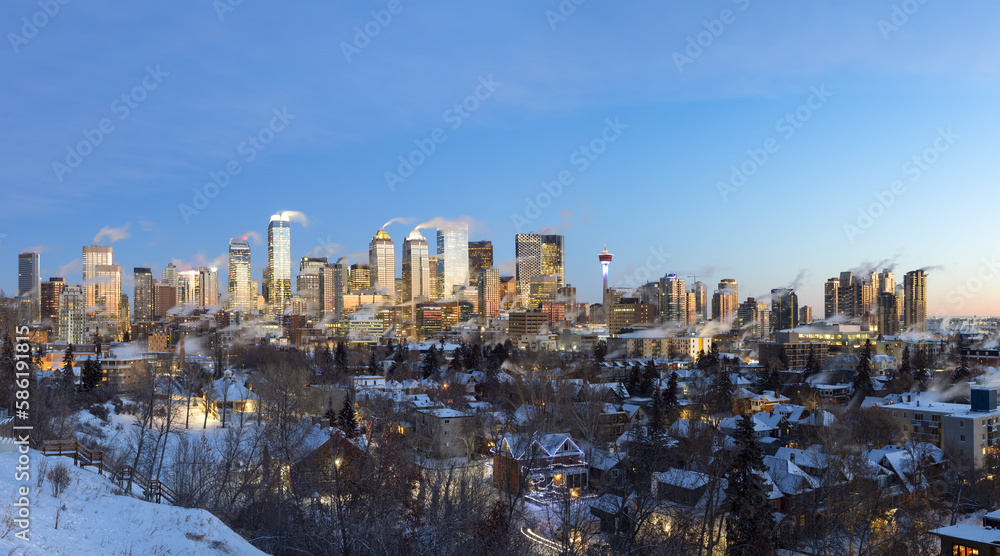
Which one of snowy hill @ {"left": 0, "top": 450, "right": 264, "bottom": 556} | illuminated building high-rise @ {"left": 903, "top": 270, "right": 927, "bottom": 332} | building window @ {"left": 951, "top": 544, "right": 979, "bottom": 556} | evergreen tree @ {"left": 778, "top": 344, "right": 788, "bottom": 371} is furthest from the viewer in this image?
illuminated building high-rise @ {"left": 903, "top": 270, "right": 927, "bottom": 332}

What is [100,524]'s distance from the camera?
438 inches

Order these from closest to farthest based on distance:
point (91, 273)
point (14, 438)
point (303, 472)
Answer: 1. point (14, 438)
2. point (303, 472)
3. point (91, 273)

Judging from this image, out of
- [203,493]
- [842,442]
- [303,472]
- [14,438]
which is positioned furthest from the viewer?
[842,442]

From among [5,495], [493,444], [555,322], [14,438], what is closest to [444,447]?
[493,444]

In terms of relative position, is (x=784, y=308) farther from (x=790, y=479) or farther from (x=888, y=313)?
(x=790, y=479)

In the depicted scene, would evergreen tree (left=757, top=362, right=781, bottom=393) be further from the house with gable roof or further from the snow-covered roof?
the house with gable roof

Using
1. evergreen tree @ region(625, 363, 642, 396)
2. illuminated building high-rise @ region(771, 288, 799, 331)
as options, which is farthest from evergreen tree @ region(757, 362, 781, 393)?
illuminated building high-rise @ region(771, 288, 799, 331)

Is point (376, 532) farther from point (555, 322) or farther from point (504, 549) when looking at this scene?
point (555, 322)

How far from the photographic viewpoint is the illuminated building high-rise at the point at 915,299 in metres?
141

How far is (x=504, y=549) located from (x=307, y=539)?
14.3ft

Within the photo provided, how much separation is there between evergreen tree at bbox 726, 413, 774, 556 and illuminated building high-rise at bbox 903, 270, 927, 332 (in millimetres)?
147089

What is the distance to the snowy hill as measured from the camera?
32.5ft

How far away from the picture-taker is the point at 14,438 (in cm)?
1470

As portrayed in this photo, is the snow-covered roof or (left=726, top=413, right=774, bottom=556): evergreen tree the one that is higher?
(left=726, top=413, right=774, bottom=556): evergreen tree
